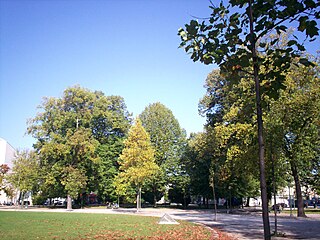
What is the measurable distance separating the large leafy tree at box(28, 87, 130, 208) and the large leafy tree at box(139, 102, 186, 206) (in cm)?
625

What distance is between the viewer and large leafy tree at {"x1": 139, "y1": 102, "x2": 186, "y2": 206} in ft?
165

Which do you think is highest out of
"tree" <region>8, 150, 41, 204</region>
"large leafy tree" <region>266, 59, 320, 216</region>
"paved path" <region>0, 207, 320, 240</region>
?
"large leafy tree" <region>266, 59, 320, 216</region>

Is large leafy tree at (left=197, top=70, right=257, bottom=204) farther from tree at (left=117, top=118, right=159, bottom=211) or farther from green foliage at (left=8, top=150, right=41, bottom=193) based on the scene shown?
green foliage at (left=8, top=150, right=41, bottom=193)

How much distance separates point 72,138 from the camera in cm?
4466

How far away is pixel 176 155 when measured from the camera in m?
52.0

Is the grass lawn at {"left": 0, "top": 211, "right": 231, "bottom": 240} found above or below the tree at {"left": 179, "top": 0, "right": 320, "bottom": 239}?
below

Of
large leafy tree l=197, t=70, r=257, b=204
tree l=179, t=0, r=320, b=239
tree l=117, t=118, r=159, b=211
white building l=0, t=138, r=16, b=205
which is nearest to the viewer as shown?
tree l=179, t=0, r=320, b=239

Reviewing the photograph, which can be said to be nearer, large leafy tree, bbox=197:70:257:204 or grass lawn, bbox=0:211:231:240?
grass lawn, bbox=0:211:231:240

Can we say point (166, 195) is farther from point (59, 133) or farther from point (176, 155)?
point (59, 133)

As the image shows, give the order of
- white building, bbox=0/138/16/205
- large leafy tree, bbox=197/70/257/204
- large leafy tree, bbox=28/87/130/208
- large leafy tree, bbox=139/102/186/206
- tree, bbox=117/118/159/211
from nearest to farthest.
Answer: large leafy tree, bbox=197/70/257/204
tree, bbox=117/118/159/211
large leafy tree, bbox=28/87/130/208
large leafy tree, bbox=139/102/186/206
white building, bbox=0/138/16/205

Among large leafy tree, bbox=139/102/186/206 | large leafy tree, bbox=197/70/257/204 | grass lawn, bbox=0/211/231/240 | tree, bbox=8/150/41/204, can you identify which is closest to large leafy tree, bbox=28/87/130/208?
tree, bbox=8/150/41/204

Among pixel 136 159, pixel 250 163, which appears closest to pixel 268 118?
pixel 250 163

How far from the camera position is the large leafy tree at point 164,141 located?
165ft

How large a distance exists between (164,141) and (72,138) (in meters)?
15.9
